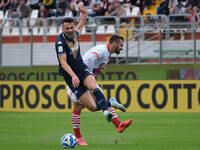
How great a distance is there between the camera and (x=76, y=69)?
8609 millimetres

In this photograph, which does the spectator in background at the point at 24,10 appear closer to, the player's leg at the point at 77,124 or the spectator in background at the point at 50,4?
the spectator in background at the point at 50,4

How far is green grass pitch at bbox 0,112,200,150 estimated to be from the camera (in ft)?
27.5

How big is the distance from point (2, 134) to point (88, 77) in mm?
2806

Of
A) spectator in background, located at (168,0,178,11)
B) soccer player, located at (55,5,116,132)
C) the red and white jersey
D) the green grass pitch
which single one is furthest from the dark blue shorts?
spectator in background, located at (168,0,178,11)

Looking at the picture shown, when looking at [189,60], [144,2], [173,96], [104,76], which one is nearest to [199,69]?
[189,60]

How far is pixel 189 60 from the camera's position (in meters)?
17.9

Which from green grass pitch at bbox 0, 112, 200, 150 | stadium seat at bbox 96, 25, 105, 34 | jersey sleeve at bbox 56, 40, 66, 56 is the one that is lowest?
green grass pitch at bbox 0, 112, 200, 150

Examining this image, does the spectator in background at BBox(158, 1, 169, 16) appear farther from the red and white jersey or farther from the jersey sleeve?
the jersey sleeve

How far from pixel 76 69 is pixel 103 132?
2.58 meters

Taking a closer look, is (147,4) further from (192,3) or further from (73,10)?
(73,10)

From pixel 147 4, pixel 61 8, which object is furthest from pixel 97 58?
pixel 61 8

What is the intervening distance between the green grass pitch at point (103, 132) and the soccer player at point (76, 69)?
0.76m

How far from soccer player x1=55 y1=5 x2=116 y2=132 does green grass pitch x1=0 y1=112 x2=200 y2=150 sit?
0.76 meters

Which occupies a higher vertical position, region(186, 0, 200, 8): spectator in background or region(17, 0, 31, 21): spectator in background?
region(186, 0, 200, 8): spectator in background
